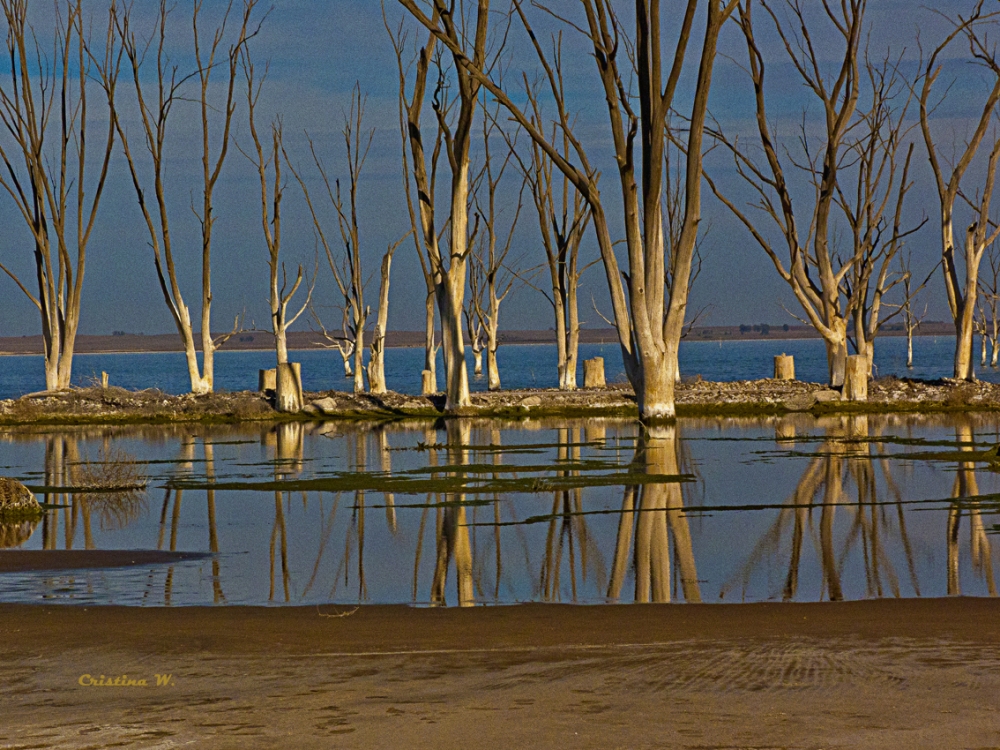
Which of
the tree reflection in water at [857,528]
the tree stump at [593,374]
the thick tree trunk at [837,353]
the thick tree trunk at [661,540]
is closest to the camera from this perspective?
the thick tree trunk at [661,540]

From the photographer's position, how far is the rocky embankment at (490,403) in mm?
30016

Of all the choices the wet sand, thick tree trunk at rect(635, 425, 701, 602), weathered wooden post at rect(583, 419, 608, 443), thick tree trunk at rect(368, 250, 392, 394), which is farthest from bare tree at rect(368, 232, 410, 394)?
the wet sand

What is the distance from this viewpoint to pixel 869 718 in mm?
5570

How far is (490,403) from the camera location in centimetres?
3131

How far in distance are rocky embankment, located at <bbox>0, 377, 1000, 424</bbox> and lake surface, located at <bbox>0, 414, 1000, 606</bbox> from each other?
6.98 m

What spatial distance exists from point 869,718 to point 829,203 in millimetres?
29706

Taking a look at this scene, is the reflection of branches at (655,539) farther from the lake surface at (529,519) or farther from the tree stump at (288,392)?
the tree stump at (288,392)

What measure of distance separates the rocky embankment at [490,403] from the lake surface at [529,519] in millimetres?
6981

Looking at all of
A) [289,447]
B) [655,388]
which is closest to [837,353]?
[655,388]

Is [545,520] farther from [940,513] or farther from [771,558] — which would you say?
[940,513]

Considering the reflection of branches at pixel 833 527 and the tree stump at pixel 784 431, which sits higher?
the tree stump at pixel 784 431

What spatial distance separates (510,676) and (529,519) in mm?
6084

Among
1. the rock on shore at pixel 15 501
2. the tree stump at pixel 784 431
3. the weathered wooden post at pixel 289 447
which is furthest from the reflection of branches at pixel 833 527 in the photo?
the rock on shore at pixel 15 501
